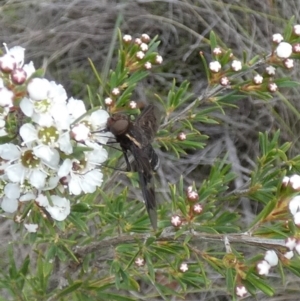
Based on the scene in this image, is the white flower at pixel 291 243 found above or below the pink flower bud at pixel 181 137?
above

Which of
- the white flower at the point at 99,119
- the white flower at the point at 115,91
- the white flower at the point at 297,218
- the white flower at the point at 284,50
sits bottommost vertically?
the white flower at the point at 115,91

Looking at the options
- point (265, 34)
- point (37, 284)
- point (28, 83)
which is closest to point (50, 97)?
→ point (28, 83)

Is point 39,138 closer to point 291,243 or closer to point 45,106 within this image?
point 45,106

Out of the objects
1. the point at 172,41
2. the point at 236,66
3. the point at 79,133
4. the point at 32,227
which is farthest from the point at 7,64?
the point at 172,41

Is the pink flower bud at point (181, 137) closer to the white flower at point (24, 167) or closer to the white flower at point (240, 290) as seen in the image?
the white flower at point (240, 290)

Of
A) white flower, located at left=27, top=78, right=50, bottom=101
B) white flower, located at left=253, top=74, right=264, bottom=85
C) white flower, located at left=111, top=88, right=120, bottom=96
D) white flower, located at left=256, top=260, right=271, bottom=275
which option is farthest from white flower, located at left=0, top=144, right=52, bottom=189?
white flower, located at left=253, top=74, right=264, bottom=85

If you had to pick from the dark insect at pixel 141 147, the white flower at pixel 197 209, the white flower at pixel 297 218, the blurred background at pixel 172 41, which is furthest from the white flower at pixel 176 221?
the blurred background at pixel 172 41

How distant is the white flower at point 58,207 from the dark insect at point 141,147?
28 centimetres

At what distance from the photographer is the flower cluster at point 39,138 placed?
5.05ft

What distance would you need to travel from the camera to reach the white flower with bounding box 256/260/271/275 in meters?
1.80

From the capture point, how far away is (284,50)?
238cm

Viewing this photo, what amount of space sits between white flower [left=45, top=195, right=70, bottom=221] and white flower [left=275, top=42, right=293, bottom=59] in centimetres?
115

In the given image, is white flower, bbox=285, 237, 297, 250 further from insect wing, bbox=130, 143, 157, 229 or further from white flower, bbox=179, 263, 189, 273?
white flower, bbox=179, 263, 189, 273

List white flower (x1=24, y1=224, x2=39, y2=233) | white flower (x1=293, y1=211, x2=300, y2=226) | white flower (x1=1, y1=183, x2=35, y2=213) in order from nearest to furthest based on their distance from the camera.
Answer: white flower (x1=293, y1=211, x2=300, y2=226), white flower (x1=1, y1=183, x2=35, y2=213), white flower (x1=24, y1=224, x2=39, y2=233)
